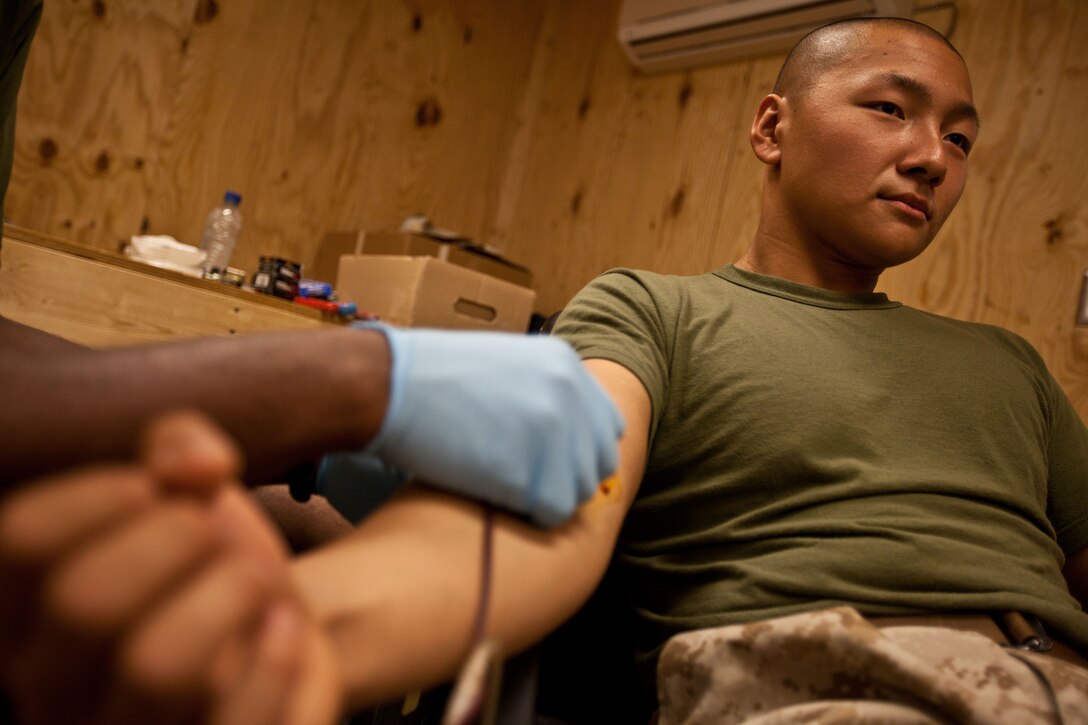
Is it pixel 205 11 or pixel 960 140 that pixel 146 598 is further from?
pixel 205 11

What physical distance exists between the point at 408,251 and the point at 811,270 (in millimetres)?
1437

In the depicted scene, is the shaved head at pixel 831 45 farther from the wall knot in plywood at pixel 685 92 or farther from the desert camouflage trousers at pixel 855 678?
the wall knot in plywood at pixel 685 92

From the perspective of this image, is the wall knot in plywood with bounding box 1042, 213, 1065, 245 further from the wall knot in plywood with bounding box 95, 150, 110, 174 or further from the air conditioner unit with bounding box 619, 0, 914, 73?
the wall knot in plywood with bounding box 95, 150, 110, 174

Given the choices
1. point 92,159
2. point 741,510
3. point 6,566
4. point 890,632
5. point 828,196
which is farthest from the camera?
point 92,159

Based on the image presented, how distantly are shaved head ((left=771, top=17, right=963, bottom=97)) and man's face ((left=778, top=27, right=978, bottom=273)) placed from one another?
0.05 feet

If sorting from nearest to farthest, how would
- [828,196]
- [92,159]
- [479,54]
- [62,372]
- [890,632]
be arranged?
[62,372], [890,632], [828,196], [92,159], [479,54]

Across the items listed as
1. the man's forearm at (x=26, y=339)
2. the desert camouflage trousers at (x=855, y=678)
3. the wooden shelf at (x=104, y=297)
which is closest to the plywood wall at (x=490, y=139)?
the wooden shelf at (x=104, y=297)

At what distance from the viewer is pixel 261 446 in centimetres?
41

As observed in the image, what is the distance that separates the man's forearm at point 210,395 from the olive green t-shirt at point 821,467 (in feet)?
1.22

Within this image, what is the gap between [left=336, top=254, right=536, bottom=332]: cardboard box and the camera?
2172mm

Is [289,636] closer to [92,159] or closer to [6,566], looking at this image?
[6,566]

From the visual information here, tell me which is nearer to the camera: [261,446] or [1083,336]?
[261,446]

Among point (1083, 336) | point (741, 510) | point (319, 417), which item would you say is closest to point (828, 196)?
point (741, 510)

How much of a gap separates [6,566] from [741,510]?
70cm
